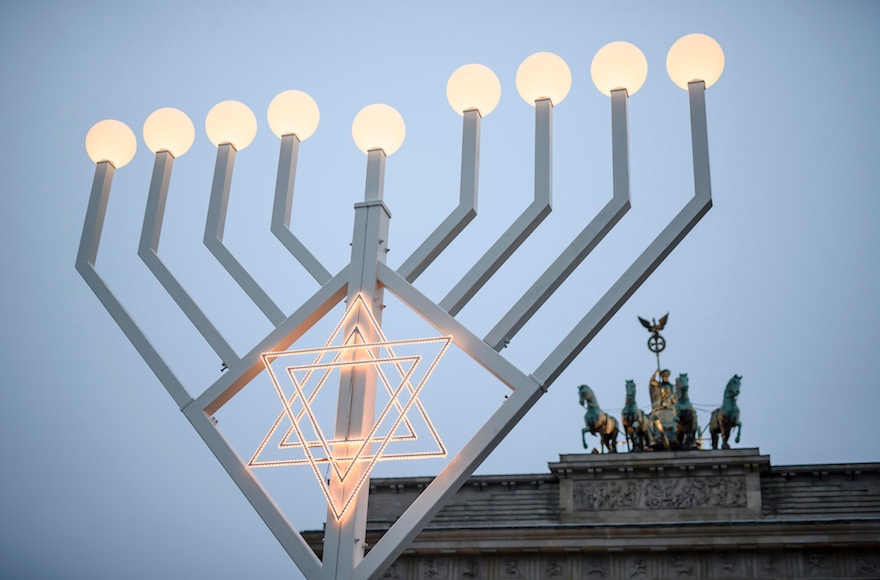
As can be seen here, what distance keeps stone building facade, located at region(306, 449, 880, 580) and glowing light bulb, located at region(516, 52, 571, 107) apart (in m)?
12.6

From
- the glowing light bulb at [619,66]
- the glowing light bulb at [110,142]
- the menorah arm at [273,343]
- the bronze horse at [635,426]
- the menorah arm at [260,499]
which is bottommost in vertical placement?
the menorah arm at [260,499]

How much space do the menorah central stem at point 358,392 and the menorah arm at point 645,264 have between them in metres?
0.57

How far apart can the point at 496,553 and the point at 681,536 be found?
267cm

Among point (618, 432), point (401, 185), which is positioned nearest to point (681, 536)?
point (618, 432)

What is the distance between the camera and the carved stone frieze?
16.5m

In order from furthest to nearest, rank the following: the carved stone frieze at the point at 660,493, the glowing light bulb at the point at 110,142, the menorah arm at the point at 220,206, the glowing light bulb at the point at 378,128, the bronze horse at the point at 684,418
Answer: the bronze horse at the point at 684,418
the carved stone frieze at the point at 660,493
the glowing light bulb at the point at 110,142
the menorah arm at the point at 220,206
the glowing light bulb at the point at 378,128

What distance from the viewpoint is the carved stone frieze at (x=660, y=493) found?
16547 millimetres

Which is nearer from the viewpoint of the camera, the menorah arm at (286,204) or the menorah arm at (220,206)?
the menorah arm at (286,204)

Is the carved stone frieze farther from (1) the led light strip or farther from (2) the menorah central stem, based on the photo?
(1) the led light strip

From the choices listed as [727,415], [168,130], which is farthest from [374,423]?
[727,415]

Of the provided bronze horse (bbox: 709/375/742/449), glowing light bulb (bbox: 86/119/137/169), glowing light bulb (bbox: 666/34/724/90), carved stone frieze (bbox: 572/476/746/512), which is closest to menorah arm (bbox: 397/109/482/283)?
glowing light bulb (bbox: 666/34/724/90)

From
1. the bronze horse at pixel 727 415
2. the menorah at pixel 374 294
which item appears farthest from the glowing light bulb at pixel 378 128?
the bronze horse at pixel 727 415

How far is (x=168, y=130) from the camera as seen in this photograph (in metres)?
4.14

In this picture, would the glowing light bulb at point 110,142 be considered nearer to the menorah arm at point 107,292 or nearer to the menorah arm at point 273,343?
the menorah arm at point 107,292
